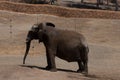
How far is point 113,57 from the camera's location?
132ft

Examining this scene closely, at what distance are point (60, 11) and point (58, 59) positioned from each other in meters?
30.8

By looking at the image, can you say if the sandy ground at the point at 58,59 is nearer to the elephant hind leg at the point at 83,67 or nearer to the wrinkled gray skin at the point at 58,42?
the elephant hind leg at the point at 83,67

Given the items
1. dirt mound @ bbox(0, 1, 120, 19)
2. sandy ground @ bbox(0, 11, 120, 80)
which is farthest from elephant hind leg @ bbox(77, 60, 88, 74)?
dirt mound @ bbox(0, 1, 120, 19)

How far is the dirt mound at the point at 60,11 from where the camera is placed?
2582 inches

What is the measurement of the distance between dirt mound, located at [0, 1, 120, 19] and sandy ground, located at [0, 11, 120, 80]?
8.06 feet

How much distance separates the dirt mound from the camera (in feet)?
215

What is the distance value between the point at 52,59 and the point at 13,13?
38153mm

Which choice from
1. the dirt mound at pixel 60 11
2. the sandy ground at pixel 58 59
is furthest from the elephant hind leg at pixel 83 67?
the dirt mound at pixel 60 11

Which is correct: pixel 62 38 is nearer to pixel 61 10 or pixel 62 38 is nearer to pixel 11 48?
pixel 11 48

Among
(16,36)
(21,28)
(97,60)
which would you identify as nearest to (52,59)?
(97,60)

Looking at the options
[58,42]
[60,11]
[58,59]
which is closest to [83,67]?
[58,42]

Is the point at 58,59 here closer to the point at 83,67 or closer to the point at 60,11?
the point at 83,67

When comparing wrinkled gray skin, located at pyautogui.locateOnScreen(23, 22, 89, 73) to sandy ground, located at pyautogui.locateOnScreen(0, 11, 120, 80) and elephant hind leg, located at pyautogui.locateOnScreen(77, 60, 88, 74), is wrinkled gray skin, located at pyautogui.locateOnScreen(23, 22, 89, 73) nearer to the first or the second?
elephant hind leg, located at pyautogui.locateOnScreen(77, 60, 88, 74)

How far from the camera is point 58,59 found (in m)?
36.7
